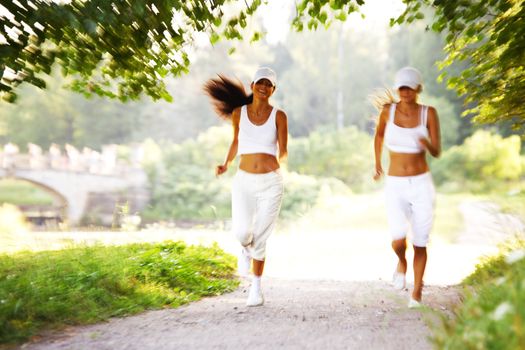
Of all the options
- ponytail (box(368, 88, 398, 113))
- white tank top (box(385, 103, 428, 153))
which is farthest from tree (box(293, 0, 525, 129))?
white tank top (box(385, 103, 428, 153))

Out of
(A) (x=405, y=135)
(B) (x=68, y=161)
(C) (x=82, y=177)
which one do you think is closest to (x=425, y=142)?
(A) (x=405, y=135)

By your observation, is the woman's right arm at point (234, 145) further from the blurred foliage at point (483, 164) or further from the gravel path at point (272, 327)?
the blurred foliage at point (483, 164)

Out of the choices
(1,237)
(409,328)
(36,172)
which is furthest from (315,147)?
(409,328)

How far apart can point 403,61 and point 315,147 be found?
17260mm

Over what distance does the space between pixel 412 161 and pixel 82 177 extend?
25.6 m

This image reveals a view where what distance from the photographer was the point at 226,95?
623cm

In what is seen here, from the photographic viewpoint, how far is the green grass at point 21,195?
36.6 metres

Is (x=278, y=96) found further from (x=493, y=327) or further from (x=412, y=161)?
(x=493, y=327)

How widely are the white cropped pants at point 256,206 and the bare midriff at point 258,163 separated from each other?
0.04 m

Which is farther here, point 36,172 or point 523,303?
point 36,172

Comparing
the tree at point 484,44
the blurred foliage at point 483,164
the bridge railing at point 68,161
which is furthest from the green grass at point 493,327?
the blurred foliage at point 483,164

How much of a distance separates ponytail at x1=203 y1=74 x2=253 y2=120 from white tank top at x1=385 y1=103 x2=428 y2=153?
1.57 meters

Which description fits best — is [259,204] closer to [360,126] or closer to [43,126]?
[43,126]

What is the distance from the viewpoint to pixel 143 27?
226 inches
